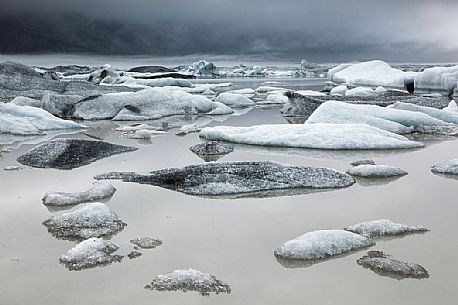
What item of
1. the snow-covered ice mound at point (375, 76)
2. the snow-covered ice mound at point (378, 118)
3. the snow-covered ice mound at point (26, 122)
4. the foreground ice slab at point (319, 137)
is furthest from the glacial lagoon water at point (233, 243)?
the snow-covered ice mound at point (375, 76)

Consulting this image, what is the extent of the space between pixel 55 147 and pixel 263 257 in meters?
3.45

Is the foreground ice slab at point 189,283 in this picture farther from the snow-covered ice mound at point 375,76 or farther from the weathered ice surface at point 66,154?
the snow-covered ice mound at point 375,76

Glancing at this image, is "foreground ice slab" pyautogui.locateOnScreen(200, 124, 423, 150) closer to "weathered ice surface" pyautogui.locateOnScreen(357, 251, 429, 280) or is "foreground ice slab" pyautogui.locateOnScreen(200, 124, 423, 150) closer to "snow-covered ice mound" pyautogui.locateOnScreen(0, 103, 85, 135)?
"snow-covered ice mound" pyautogui.locateOnScreen(0, 103, 85, 135)

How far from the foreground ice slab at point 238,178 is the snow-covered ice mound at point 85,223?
0.81 metres

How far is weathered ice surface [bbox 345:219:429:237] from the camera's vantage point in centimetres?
271

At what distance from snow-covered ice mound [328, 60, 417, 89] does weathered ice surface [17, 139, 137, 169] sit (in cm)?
1775

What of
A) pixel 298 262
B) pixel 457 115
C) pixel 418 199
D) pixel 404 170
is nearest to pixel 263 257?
pixel 298 262

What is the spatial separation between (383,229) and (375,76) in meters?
24.1

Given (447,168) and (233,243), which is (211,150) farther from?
(233,243)

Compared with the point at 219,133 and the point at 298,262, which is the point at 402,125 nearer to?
the point at 219,133

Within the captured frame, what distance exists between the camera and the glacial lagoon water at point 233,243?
1.99 metres

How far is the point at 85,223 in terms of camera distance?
289 centimetres

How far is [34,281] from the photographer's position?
2127mm

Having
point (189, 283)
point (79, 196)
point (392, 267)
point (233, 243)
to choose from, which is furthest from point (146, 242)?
point (392, 267)
